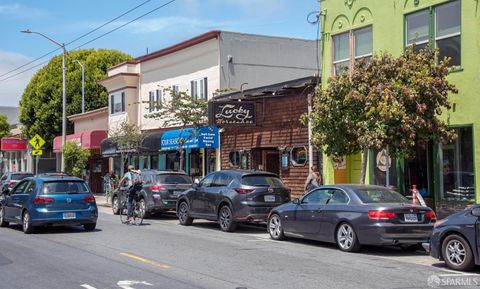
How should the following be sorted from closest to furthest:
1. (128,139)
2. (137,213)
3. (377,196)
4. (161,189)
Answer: (377,196) < (137,213) < (161,189) < (128,139)

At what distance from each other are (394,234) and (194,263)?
4003 millimetres

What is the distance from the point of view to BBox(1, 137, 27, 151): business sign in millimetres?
50469

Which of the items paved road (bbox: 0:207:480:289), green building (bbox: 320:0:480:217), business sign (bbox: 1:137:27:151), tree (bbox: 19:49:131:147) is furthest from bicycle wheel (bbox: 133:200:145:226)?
business sign (bbox: 1:137:27:151)

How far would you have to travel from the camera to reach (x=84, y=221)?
1583cm

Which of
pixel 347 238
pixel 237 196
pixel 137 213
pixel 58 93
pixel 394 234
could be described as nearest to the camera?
pixel 394 234

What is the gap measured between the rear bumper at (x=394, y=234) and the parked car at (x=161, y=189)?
9.25 m

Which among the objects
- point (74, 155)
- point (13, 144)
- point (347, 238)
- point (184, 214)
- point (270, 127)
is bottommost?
point (347, 238)

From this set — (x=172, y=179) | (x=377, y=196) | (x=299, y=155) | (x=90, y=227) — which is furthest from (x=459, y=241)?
(x=299, y=155)

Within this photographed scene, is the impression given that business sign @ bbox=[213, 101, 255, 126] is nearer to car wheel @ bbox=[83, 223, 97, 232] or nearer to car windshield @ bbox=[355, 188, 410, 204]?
car wheel @ bbox=[83, 223, 97, 232]

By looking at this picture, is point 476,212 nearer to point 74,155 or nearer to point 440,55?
point 440,55

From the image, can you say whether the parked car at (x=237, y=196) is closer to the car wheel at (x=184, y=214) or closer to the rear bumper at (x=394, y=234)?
the car wheel at (x=184, y=214)

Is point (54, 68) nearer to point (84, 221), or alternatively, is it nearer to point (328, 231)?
point (84, 221)

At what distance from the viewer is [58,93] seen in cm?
4588

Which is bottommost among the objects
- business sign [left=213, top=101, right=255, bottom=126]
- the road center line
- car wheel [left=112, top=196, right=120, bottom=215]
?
the road center line
